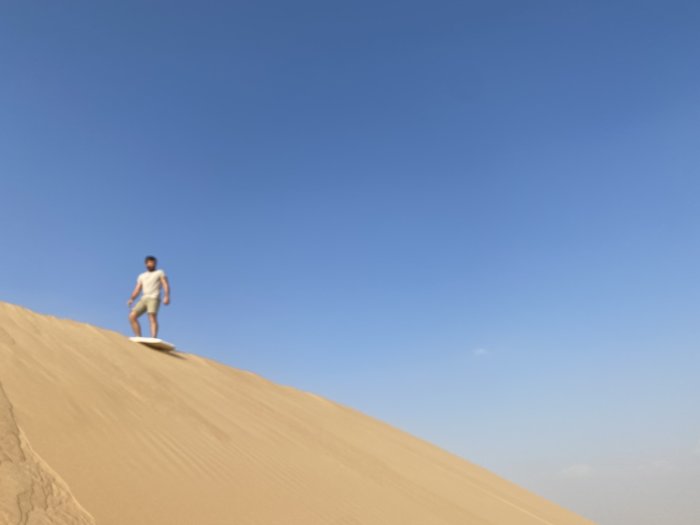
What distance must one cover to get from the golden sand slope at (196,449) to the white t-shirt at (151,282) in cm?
99

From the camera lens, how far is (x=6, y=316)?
5527 millimetres

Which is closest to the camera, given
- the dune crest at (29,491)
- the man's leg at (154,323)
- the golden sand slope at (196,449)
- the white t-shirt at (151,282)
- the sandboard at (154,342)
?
the dune crest at (29,491)

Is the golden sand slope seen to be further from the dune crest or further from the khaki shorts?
the khaki shorts

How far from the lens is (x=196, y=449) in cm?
442

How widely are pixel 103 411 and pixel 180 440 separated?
2.03 ft

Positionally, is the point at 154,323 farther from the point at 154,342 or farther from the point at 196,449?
the point at 196,449

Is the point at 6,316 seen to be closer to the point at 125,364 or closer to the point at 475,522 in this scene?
the point at 125,364

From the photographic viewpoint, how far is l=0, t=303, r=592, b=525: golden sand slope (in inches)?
132

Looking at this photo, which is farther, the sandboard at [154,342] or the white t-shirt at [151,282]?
the white t-shirt at [151,282]

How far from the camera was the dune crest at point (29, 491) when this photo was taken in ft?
8.24

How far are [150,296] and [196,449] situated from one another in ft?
12.4

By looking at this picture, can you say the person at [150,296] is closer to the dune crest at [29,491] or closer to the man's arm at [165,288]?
the man's arm at [165,288]

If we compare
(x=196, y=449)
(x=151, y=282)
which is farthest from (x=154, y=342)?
(x=196, y=449)

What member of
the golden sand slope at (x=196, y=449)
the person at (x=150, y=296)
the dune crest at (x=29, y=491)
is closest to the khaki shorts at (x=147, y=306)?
the person at (x=150, y=296)
